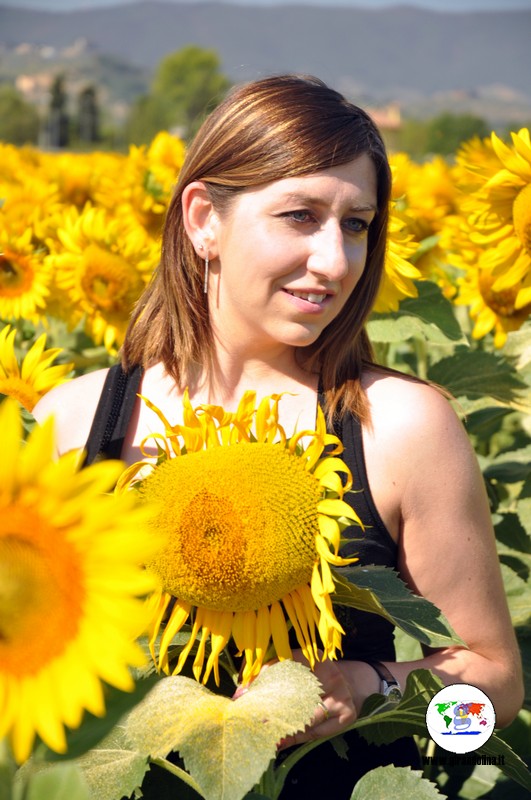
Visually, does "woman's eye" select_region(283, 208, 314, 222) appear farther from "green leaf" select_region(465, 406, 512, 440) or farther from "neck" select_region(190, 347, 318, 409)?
"green leaf" select_region(465, 406, 512, 440)

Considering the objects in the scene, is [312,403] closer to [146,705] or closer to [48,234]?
[146,705]

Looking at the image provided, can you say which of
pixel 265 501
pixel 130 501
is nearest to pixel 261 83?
pixel 265 501

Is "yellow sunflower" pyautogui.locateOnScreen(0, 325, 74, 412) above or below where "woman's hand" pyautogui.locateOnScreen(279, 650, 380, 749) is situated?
above

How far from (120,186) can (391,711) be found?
3.11 meters

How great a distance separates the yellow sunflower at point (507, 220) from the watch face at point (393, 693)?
1.02 m

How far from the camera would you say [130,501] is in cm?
63

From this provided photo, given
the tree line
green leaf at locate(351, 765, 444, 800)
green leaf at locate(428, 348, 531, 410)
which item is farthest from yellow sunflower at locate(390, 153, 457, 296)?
the tree line

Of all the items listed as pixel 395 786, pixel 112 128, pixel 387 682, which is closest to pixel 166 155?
pixel 387 682

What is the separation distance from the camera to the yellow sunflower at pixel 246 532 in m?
1.00

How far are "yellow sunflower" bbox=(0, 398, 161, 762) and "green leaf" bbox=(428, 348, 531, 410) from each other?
6.32ft

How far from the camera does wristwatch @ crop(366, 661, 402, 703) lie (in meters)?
1.40

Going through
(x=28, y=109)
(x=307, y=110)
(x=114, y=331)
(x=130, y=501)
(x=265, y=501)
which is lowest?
(x=28, y=109)

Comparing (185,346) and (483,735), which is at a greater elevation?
(185,346)

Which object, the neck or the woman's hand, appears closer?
the woman's hand
